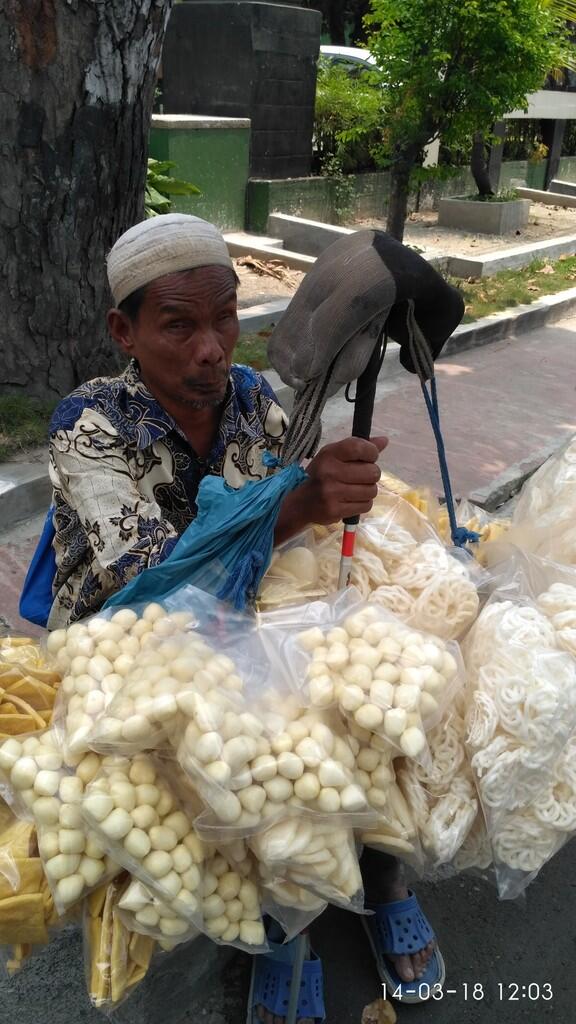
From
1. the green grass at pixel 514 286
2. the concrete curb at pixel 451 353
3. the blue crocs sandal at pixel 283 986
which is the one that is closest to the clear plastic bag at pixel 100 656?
the blue crocs sandal at pixel 283 986

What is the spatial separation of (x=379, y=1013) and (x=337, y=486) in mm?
1253

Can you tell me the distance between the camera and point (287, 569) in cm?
138

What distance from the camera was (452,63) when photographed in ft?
23.9

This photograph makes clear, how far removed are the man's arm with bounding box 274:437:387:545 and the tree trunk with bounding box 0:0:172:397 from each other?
9.45ft

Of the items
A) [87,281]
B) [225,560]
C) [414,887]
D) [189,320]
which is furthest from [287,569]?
[87,281]

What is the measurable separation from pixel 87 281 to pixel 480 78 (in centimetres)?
500

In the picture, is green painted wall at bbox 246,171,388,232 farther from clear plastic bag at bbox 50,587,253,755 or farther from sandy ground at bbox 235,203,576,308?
clear plastic bag at bbox 50,587,253,755

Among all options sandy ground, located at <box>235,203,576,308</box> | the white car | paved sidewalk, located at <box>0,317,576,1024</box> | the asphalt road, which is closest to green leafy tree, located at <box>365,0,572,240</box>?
sandy ground, located at <box>235,203,576,308</box>

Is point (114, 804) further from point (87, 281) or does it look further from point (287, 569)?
point (87, 281)

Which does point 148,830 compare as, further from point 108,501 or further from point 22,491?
point 22,491

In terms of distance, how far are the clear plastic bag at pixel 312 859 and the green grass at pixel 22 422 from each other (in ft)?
10.3

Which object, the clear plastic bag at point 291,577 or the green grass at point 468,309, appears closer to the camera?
the clear plastic bag at point 291,577

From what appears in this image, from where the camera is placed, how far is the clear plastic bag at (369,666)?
3.61ft

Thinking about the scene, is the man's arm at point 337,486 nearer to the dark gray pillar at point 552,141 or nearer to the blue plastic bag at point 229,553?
the blue plastic bag at point 229,553
